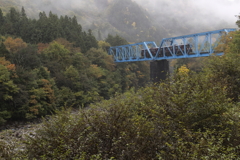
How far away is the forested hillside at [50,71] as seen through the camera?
3005 centimetres

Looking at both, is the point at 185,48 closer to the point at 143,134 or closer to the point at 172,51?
the point at 172,51

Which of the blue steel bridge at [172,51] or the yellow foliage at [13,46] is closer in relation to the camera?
the yellow foliage at [13,46]

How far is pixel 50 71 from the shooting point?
4278 centimetres

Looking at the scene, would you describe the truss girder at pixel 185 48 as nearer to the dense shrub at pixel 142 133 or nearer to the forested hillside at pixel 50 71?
the forested hillside at pixel 50 71

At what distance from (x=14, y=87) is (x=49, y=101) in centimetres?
667

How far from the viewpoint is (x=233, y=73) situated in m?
15.3

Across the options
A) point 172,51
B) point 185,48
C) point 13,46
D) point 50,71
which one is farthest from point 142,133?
point 172,51

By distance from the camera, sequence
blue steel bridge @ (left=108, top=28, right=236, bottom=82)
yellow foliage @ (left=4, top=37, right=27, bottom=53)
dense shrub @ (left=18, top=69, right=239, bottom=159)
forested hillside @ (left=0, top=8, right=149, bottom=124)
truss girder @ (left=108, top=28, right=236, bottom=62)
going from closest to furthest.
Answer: dense shrub @ (left=18, top=69, right=239, bottom=159), forested hillside @ (left=0, top=8, right=149, bottom=124), yellow foliage @ (left=4, top=37, right=27, bottom=53), truss girder @ (left=108, top=28, right=236, bottom=62), blue steel bridge @ (left=108, top=28, right=236, bottom=82)

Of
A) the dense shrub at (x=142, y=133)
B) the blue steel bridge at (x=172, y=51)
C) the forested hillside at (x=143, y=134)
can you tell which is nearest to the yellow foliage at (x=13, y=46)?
the blue steel bridge at (x=172, y=51)

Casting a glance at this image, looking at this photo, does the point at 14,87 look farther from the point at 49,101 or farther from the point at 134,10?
the point at 134,10

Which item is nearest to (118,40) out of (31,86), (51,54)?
(51,54)

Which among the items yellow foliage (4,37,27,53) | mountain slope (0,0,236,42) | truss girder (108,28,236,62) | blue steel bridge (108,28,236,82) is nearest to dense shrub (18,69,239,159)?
truss girder (108,28,236,62)

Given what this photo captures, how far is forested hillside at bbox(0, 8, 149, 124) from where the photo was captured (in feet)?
98.6

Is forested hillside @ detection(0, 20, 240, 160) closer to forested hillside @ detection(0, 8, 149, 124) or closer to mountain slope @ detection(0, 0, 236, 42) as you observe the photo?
forested hillside @ detection(0, 8, 149, 124)
